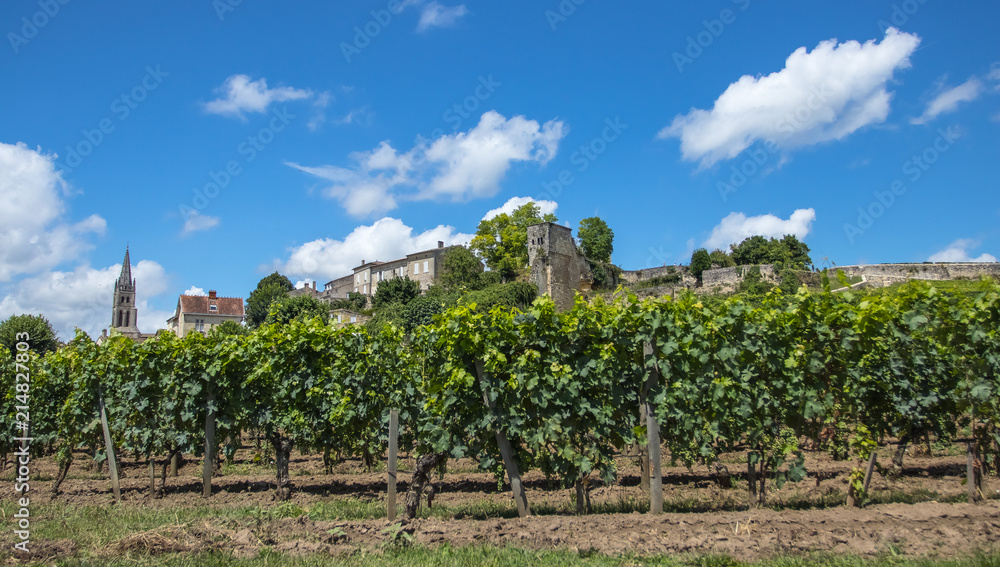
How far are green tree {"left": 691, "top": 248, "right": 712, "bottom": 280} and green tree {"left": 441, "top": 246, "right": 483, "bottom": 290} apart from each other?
59.8 feet

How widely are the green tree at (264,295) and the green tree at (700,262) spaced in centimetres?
3891

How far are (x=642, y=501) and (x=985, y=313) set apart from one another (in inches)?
169

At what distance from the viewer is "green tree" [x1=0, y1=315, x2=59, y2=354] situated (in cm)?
2955

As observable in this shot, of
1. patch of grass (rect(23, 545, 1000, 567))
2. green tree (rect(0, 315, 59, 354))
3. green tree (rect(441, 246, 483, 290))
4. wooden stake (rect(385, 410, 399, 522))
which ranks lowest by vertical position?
patch of grass (rect(23, 545, 1000, 567))

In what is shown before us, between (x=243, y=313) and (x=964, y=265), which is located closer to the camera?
(x=964, y=265)

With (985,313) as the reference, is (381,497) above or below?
below

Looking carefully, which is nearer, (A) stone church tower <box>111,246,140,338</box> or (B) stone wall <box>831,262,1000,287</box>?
(B) stone wall <box>831,262,1000,287</box>

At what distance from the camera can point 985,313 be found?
627 cm

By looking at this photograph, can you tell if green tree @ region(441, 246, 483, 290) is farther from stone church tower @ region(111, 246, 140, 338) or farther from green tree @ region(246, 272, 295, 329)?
stone church tower @ region(111, 246, 140, 338)

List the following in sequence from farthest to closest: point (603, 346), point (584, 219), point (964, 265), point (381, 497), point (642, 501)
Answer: point (584, 219) < point (964, 265) < point (381, 497) < point (642, 501) < point (603, 346)

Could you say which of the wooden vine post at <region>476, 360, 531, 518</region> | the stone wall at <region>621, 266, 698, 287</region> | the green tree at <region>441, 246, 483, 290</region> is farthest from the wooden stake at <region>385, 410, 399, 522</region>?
the stone wall at <region>621, 266, 698, 287</region>

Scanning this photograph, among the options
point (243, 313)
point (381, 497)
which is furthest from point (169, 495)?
point (243, 313)

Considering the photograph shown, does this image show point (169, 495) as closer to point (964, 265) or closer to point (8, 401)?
point (8, 401)

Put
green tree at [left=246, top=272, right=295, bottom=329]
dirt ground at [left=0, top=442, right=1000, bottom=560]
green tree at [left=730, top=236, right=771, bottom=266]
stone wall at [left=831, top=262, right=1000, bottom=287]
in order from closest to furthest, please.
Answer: dirt ground at [left=0, top=442, right=1000, bottom=560] → stone wall at [left=831, top=262, right=1000, bottom=287] → green tree at [left=730, top=236, right=771, bottom=266] → green tree at [left=246, top=272, right=295, bottom=329]
